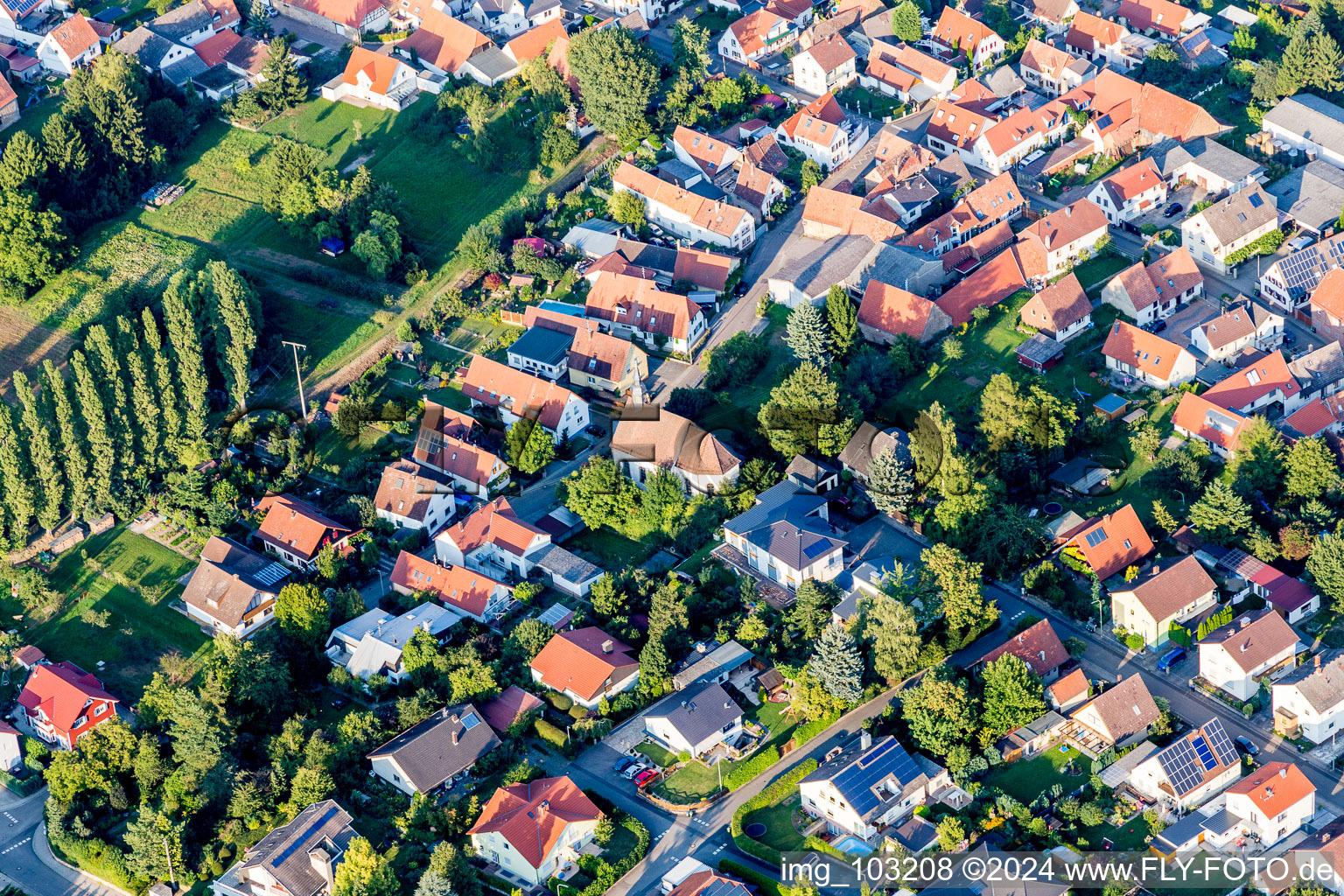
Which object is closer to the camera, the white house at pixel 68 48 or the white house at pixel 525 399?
the white house at pixel 525 399

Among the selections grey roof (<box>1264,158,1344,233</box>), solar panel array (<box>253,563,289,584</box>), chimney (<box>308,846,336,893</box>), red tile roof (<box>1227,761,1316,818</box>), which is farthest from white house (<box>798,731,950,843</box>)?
grey roof (<box>1264,158,1344,233</box>)

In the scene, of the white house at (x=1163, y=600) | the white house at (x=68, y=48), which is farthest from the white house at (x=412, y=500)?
the white house at (x=68, y=48)

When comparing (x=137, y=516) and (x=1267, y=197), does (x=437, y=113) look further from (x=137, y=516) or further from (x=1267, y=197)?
(x=1267, y=197)

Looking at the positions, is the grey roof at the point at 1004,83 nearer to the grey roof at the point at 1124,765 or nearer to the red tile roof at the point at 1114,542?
the red tile roof at the point at 1114,542

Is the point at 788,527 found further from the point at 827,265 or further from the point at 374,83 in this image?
the point at 374,83

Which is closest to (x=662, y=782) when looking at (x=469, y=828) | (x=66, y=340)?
(x=469, y=828)

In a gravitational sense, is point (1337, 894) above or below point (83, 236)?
above

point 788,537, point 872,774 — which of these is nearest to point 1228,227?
point 788,537
